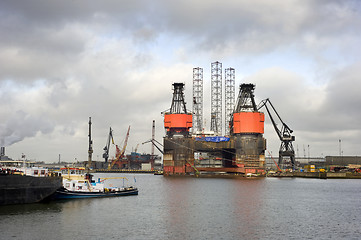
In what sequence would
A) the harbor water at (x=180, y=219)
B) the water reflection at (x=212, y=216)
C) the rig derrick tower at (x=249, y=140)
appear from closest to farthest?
the harbor water at (x=180, y=219) < the water reflection at (x=212, y=216) < the rig derrick tower at (x=249, y=140)

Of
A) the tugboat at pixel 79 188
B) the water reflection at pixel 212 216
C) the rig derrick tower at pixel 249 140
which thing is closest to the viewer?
the water reflection at pixel 212 216

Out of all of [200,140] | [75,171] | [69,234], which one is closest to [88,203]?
[75,171]

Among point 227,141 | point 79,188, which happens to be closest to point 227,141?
point 227,141

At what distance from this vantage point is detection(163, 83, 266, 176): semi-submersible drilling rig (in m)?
155

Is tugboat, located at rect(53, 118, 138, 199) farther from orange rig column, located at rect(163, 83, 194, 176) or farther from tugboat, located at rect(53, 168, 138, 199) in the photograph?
orange rig column, located at rect(163, 83, 194, 176)

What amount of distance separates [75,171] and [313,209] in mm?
41206

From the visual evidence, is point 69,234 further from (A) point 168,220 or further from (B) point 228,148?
(B) point 228,148

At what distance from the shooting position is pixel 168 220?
50.1 m

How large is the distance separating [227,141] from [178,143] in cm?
2049

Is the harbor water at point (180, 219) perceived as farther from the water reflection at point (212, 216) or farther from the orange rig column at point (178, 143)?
the orange rig column at point (178, 143)

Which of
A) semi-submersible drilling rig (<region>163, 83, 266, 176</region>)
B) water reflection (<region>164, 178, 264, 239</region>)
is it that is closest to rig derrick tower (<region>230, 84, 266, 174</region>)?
semi-submersible drilling rig (<region>163, 83, 266, 176</region>)

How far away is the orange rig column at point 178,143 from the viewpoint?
16212 centimetres

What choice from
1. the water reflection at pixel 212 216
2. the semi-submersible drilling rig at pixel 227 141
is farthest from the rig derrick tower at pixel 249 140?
the water reflection at pixel 212 216

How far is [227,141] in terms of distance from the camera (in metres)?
160
